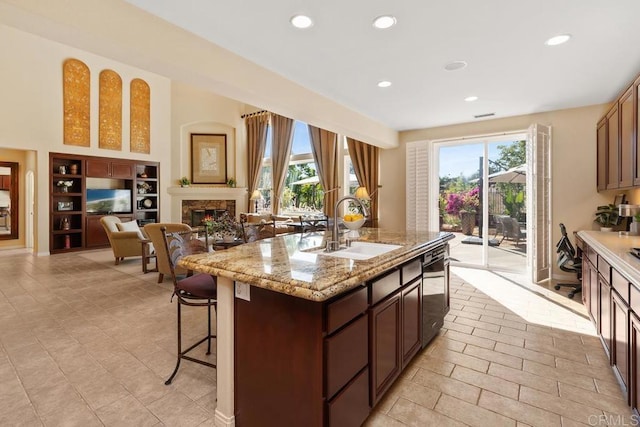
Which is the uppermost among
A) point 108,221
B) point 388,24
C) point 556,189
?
point 388,24

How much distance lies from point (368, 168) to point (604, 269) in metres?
4.56

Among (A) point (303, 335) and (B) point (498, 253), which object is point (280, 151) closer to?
(B) point (498, 253)

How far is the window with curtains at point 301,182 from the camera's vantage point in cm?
808

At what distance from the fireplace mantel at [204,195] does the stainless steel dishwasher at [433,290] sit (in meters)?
7.78

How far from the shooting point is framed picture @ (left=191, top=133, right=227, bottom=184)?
9.57 metres

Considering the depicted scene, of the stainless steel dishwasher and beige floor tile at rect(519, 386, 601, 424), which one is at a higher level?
the stainless steel dishwasher

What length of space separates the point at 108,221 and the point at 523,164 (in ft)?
25.3

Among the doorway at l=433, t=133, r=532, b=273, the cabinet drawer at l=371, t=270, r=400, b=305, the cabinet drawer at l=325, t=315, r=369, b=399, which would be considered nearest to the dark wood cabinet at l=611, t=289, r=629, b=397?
the cabinet drawer at l=371, t=270, r=400, b=305

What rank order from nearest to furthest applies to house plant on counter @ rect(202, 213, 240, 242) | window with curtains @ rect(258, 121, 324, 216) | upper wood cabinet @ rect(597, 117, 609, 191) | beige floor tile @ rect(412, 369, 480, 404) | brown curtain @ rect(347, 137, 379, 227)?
1. beige floor tile @ rect(412, 369, 480, 404)
2. upper wood cabinet @ rect(597, 117, 609, 191)
3. house plant on counter @ rect(202, 213, 240, 242)
4. brown curtain @ rect(347, 137, 379, 227)
5. window with curtains @ rect(258, 121, 324, 216)

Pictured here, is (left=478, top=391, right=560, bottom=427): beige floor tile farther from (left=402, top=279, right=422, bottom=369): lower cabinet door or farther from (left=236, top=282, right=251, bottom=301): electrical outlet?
(left=236, top=282, right=251, bottom=301): electrical outlet

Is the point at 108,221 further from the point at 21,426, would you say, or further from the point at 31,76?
the point at 21,426

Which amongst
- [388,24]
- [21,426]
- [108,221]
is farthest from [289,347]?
[108,221]

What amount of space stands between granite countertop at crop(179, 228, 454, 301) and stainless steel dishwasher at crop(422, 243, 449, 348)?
300 mm

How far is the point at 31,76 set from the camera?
6.61m
